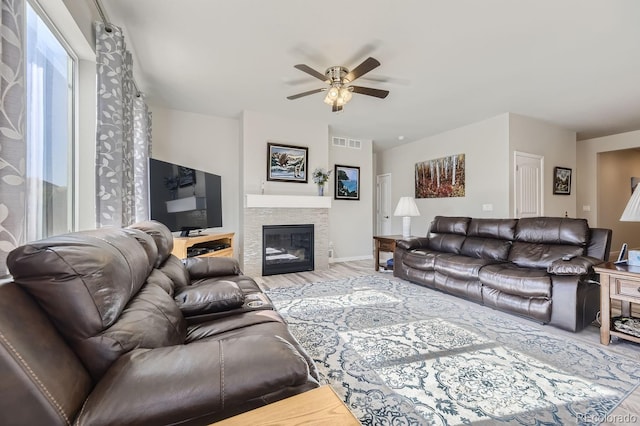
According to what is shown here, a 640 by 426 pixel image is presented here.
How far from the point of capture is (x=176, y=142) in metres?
4.46

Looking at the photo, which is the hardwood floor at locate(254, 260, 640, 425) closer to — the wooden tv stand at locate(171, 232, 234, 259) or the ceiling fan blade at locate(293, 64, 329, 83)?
the wooden tv stand at locate(171, 232, 234, 259)

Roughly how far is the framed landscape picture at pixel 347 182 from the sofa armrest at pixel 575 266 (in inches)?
149

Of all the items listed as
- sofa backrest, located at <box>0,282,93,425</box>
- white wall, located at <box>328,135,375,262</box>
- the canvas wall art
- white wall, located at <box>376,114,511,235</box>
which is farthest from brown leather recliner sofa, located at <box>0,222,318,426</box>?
the canvas wall art

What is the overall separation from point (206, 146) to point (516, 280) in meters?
4.64

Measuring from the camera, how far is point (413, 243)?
13.3ft

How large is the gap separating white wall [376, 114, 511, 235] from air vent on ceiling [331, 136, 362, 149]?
1292 millimetres

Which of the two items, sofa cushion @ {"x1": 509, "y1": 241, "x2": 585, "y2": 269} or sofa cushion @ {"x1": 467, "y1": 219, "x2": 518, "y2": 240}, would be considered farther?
sofa cushion @ {"x1": 467, "y1": 219, "x2": 518, "y2": 240}

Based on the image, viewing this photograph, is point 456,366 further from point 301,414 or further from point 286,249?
point 286,249

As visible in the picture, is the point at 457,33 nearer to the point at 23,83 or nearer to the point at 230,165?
→ the point at 23,83

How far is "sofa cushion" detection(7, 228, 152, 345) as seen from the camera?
74cm

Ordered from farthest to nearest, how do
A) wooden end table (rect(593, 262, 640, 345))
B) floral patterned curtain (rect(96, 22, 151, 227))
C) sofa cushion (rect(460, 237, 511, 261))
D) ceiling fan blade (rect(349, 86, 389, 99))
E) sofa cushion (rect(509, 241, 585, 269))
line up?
sofa cushion (rect(460, 237, 511, 261))
ceiling fan blade (rect(349, 86, 389, 99))
sofa cushion (rect(509, 241, 585, 269))
floral patterned curtain (rect(96, 22, 151, 227))
wooden end table (rect(593, 262, 640, 345))

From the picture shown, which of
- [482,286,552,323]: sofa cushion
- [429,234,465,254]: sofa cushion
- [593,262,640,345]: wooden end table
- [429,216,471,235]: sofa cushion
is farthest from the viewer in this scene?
[429,216,471,235]: sofa cushion

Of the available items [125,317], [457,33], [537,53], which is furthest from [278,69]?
[125,317]

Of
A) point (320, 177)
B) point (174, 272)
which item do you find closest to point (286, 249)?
point (320, 177)
